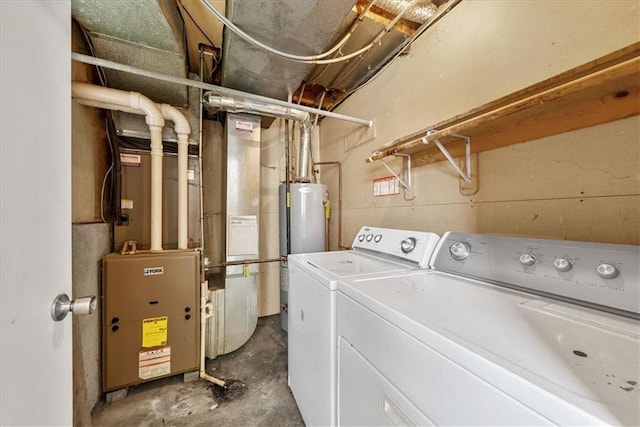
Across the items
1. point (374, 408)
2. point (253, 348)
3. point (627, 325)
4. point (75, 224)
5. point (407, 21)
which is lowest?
point (253, 348)

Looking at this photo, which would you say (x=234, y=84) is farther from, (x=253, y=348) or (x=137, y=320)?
(x=253, y=348)

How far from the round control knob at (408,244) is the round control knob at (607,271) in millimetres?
661

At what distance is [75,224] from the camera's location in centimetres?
133

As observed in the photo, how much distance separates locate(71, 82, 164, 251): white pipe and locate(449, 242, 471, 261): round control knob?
6.43 feet

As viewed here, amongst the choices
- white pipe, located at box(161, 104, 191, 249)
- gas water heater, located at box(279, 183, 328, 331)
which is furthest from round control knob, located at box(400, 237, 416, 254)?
white pipe, located at box(161, 104, 191, 249)

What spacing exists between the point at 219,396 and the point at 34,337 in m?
1.47

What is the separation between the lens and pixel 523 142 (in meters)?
1.06

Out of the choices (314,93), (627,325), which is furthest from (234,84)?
(627,325)

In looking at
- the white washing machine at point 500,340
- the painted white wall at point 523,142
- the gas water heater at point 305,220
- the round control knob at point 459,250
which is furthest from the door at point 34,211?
the gas water heater at point 305,220

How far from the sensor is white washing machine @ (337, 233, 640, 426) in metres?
0.38

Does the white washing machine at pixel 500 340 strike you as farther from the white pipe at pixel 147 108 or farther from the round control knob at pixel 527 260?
the white pipe at pixel 147 108

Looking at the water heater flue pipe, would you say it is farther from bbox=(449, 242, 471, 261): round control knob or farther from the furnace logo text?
bbox=(449, 242, 471, 261): round control knob

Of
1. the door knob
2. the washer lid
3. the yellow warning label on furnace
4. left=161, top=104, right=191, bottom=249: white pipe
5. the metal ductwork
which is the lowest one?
the yellow warning label on furnace

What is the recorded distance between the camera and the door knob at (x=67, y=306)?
57 cm
